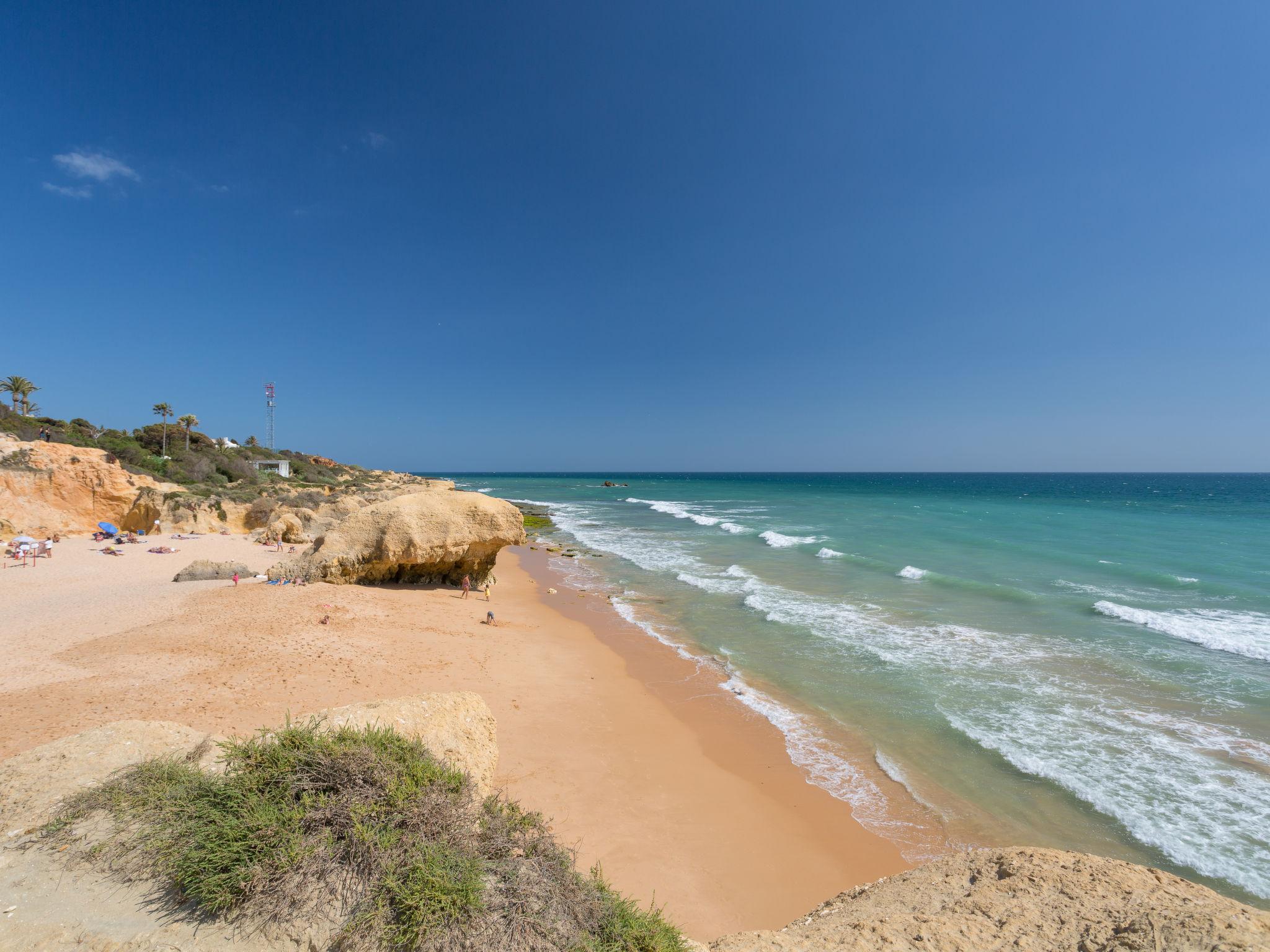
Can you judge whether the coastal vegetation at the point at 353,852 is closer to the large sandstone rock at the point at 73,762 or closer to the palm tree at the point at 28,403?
the large sandstone rock at the point at 73,762

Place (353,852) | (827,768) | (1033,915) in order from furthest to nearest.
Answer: (827,768) → (1033,915) → (353,852)

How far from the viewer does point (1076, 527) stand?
36.2 meters

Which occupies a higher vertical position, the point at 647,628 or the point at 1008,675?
the point at 1008,675

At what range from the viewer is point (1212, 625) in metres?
14.3

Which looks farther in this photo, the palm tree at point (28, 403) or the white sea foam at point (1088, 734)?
the palm tree at point (28, 403)

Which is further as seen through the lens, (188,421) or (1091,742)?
A: (188,421)

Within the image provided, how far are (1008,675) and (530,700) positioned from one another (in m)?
9.98

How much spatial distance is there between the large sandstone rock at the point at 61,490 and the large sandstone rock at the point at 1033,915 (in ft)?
98.2

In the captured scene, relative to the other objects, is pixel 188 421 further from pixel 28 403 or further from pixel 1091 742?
pixel 1091 742

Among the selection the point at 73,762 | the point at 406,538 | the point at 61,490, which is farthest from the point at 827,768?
the point at 61,490

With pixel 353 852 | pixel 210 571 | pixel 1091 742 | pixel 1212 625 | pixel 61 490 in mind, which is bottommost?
pixel 1091 742

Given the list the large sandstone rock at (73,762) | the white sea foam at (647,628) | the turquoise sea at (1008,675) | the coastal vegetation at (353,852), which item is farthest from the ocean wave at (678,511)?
the coastal vegetation at (353,852)

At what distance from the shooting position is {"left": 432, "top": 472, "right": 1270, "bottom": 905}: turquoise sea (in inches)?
278

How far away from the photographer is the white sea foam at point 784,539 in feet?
95.9
